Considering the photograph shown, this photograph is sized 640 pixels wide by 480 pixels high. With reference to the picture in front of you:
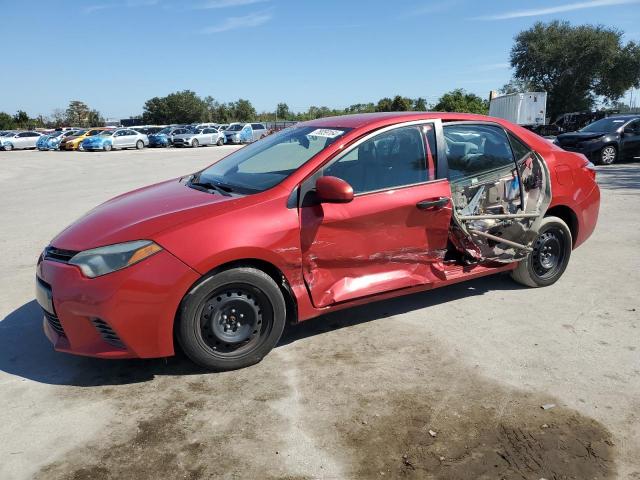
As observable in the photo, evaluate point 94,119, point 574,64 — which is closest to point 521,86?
point 574,64

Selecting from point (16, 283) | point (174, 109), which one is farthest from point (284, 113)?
point (16, 283)

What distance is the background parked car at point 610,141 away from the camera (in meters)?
15.2

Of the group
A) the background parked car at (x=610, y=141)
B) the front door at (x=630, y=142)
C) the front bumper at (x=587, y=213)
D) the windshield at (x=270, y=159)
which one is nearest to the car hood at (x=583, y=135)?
the background parked car at (x=610, y=141)

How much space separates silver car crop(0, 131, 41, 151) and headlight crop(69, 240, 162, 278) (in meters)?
39.9

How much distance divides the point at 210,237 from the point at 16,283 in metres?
3.23

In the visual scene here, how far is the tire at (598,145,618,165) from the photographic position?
15211 mm

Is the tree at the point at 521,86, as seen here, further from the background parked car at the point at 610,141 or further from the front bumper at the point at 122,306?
the front bumper at the point at 122,306

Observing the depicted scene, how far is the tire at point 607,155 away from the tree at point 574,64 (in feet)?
111

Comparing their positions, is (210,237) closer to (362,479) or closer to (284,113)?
(362,479)

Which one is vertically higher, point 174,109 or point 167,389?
point 174,109

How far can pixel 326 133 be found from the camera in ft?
13.3

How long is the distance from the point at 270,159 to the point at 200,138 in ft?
117

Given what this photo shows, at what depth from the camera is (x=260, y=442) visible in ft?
9.04

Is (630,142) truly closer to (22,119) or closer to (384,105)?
(384,105)
